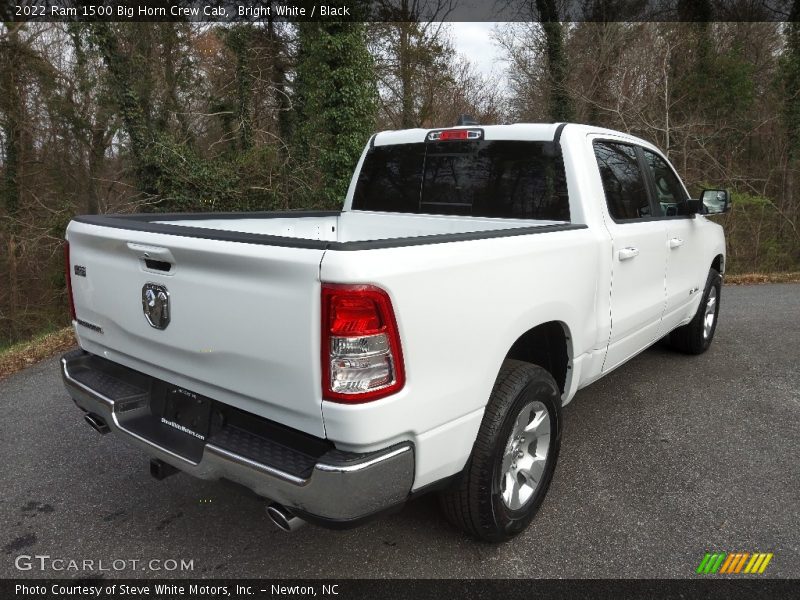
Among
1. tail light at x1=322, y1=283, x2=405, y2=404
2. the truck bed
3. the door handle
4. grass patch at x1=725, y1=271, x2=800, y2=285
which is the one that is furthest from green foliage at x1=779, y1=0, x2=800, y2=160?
tail light at x1=322, y1=283, x2=405, y2=404

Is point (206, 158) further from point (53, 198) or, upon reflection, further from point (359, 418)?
point (359, 418)

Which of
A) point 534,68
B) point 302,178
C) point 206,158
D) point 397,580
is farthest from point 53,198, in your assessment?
point 397,580

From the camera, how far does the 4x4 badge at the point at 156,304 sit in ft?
7.59

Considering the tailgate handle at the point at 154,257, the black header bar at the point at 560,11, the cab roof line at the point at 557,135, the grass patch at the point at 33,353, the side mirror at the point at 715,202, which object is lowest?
the grass patch at the point at 33,353

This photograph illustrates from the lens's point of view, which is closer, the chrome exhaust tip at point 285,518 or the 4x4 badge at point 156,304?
the chrome exhaust tip at point 285,518

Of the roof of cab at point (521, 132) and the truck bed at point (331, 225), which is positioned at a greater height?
the roof of cab at point (521, 132)

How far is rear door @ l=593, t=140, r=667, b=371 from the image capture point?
339cm

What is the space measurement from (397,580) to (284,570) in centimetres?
50

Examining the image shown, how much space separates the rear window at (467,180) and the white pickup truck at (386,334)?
0.01 metres

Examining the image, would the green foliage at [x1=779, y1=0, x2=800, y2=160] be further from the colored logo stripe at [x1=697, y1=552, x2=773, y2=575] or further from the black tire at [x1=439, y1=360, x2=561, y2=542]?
the black tire at [x1=439, y1=360, x2=561, y2=542]

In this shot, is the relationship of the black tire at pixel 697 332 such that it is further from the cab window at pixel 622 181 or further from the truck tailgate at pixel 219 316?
the truck tailgate at pixel 219 316

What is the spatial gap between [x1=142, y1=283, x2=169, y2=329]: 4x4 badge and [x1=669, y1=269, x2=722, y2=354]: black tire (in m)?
4.61

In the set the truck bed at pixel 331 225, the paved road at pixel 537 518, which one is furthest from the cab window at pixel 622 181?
the paved road at pixel 537 518

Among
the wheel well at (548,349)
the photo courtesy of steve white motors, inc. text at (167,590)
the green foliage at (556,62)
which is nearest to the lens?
the photo courtesy of steve white motors, inc. text at (167,590)
